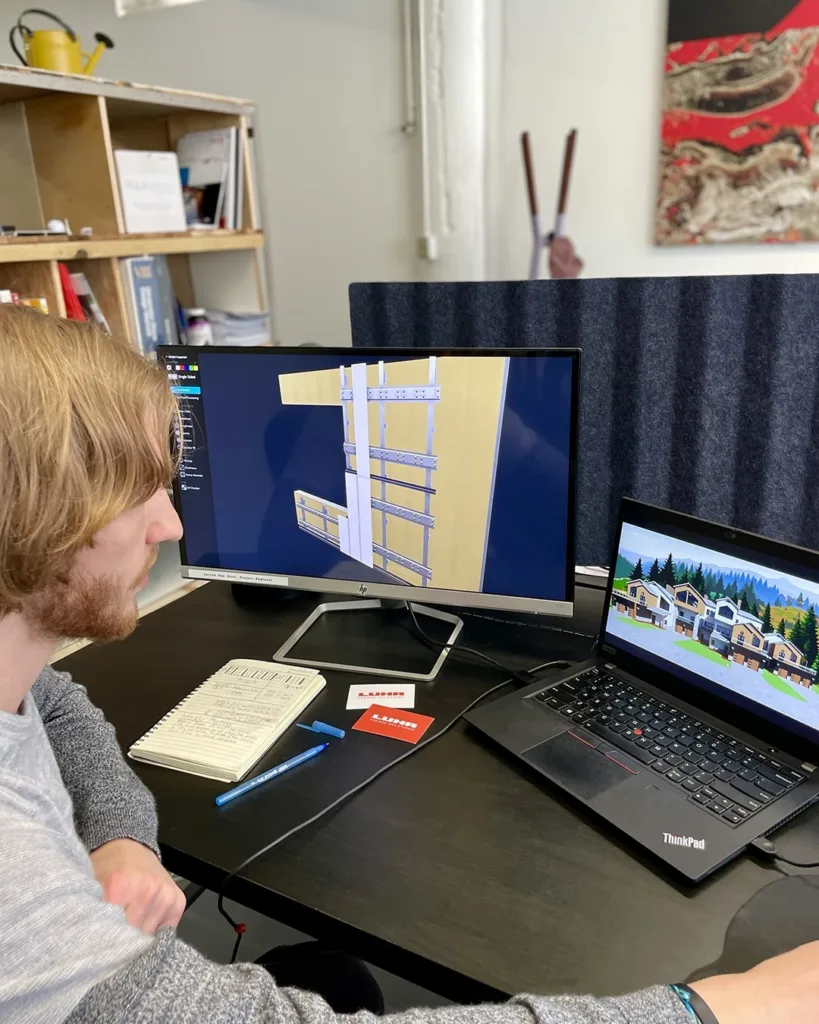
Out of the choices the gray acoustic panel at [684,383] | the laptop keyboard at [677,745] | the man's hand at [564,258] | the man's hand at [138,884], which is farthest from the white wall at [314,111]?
the man's hand at [138,884]

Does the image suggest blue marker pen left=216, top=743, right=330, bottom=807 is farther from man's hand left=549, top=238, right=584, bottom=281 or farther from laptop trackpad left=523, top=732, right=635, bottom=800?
man's hand left=549, top=238, right=584, bottom=281

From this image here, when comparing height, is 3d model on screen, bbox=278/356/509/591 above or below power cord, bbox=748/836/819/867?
above

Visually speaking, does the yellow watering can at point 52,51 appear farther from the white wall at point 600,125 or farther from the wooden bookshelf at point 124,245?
the white wall at point 600,125

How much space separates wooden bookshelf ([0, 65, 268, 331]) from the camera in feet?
6.07

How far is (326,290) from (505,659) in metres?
2.54

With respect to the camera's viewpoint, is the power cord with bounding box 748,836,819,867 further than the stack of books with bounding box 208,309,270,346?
No

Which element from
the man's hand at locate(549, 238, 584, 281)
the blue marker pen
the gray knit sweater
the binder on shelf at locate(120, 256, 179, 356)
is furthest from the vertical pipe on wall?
the gray knit sweater

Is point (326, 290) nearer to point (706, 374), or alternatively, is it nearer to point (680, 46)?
point (680, 46)

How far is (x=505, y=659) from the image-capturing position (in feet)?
3.43

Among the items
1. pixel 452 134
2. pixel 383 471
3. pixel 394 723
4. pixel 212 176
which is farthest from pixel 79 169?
pixel 394 723

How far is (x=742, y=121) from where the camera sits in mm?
2412

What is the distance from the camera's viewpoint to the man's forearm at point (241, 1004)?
18.2 inches

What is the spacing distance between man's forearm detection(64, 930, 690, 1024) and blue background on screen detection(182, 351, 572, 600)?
527mm

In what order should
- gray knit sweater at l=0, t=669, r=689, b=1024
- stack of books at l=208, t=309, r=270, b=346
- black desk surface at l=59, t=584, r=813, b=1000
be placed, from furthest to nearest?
stack of books at l=208, t=309, r=270, b=346
black desk surface at l=59, t=584, r=813, b=1000
gray knit sweater at l=0, t=669, r=689, b=1024
